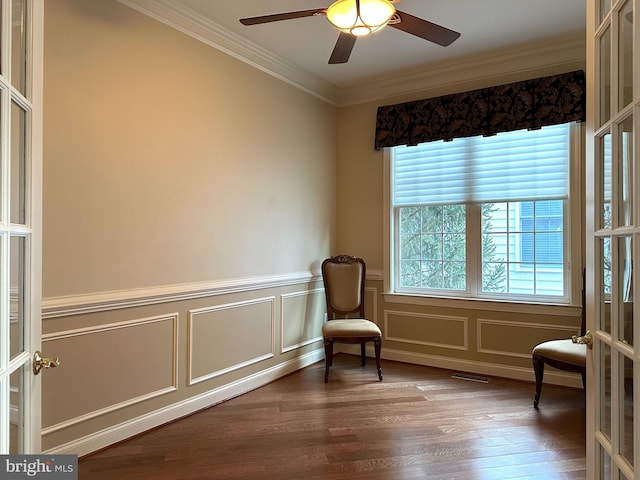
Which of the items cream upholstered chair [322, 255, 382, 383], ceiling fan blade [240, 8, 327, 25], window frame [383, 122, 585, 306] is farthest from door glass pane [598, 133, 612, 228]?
cream upholstered chair [322, 255, 382, 383]

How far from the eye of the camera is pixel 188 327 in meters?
2.92

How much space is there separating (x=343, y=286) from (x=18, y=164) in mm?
3287

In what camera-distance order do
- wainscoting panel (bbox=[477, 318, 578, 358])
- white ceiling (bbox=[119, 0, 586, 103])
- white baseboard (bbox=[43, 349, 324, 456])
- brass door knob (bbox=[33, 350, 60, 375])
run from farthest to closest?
wainscoting panel (bbox=[477, 318, 578, 358]) → white ceiling (bbox=[119, 0, 586, 103]) → white baseboard (bbox=[43, 349, 324, 456]) → brass door knob (bbox=[33, 350, 60, 375])

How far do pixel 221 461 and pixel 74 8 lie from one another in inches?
106

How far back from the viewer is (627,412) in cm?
112

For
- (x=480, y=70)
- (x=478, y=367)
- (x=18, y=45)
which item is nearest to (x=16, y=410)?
(x=18, y=45)

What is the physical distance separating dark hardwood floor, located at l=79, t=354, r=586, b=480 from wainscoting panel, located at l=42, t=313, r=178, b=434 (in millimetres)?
276

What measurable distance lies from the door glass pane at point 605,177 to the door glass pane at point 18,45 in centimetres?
173

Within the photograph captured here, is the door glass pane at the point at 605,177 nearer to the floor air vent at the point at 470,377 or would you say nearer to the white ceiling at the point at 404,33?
the white ceiling at the point at 404,33

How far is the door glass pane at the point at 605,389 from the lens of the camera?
1.24 meters

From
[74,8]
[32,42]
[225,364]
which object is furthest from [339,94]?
[32,42]

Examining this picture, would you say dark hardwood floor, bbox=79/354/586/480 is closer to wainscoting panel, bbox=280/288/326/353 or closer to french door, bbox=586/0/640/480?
wainscoting panel, bbox=280/288/326/353

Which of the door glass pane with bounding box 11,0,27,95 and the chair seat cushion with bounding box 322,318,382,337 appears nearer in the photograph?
the door glass pane with bounding box 11,0,27,95

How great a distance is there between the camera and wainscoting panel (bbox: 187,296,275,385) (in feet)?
9.79
